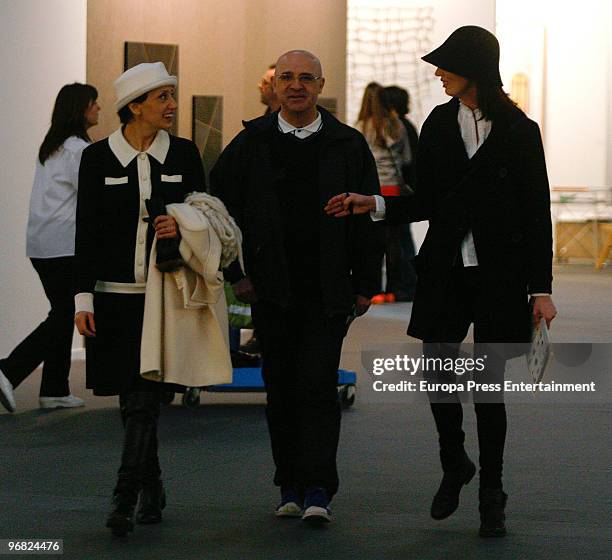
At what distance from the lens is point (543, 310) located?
5.67 metres

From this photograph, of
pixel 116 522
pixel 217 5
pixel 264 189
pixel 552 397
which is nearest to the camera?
pixel 116 522

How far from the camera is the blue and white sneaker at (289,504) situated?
6066 millimetres

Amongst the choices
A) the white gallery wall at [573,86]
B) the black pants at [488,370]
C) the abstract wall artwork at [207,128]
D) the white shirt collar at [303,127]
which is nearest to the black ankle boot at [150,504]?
the black pants at [488,370]

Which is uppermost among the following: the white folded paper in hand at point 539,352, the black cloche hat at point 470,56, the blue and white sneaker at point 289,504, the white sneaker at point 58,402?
the black cloche hat at point 470,56

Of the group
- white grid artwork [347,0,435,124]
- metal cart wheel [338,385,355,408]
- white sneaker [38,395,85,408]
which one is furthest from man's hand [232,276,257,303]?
white grid artwork [347,0,435,124]

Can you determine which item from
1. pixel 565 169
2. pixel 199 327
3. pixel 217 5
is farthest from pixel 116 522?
pixel 565 169

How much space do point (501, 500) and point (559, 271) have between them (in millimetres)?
17832

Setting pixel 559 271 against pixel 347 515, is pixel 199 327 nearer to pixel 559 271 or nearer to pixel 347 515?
pixel 347 515

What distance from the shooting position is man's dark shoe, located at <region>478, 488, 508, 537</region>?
18.6 feet

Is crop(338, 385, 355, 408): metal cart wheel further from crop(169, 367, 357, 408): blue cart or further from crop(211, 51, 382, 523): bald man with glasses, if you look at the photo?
crop(211, 51, 382, 523): bald man with glasses

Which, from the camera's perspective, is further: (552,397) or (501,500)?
(552,397)

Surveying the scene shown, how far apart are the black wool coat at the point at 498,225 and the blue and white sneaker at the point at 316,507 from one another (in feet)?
2.33

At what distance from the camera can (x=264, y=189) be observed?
600 centimetres

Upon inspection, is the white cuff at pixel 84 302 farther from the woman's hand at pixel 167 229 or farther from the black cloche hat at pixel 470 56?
the black cloche hat at pixel 470 56
